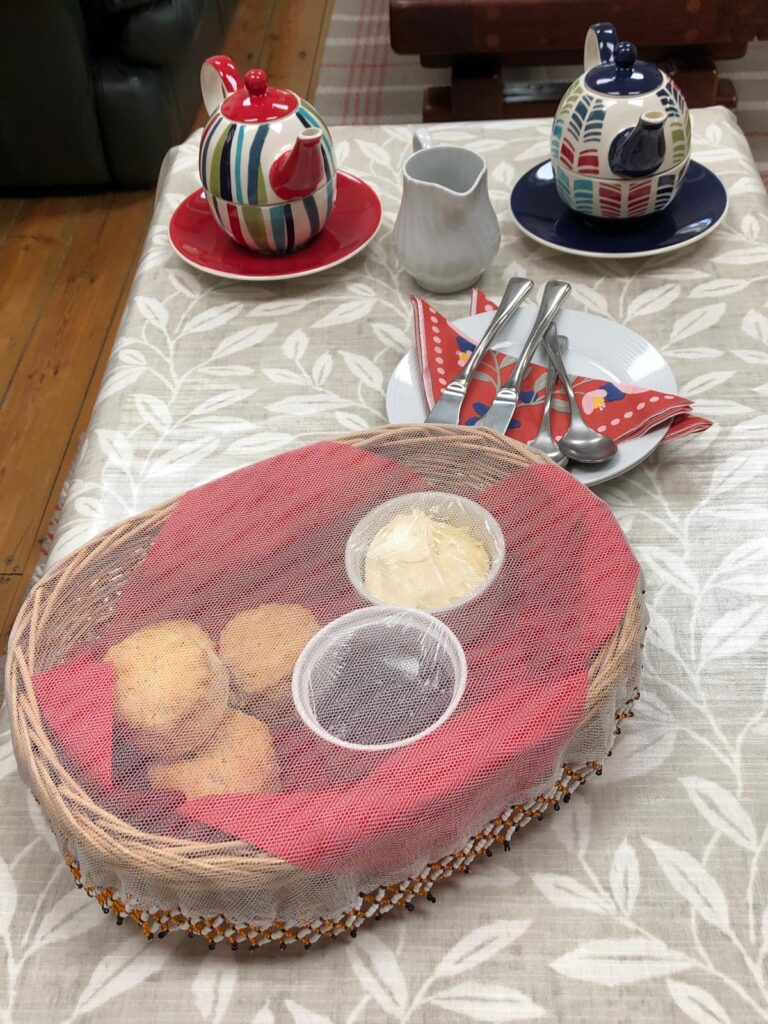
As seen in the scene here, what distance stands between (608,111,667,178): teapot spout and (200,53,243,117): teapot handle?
1.14 feet

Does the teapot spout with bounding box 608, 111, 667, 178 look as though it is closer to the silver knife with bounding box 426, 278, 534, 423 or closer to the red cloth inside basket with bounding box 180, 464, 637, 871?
the silver knife with bounding box 426, 278, 534, 423

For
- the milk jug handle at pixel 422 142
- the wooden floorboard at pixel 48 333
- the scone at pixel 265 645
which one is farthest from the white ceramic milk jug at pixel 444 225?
the wooden floorboard at pixel 48 333

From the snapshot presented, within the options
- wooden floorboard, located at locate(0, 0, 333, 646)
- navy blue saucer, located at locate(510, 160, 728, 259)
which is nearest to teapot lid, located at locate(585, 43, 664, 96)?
navy blue saucer, located at locate(510, 160, 728, 259)

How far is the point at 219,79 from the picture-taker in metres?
0.95

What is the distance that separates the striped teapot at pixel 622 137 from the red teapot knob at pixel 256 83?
0.85 ft

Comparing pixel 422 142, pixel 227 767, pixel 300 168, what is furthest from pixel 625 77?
pixel 227 767

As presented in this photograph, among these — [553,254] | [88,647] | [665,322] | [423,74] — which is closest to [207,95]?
[553,254]

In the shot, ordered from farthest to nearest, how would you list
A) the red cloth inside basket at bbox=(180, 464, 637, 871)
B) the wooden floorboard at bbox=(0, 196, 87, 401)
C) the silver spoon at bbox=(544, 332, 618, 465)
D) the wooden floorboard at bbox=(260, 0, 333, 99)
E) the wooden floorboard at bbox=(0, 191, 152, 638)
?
the wooden floorboard at bbox=(260, 0, 333, 99) < the wooden floorboard at bbox=(0, 196, 87, 401) < the wooden floorboard at bbox=(0, 191, 152, 638) < the silver spoon at bbox=(544, 332, 618, 465) < the red cloth inside basket at bbox=(180, 464, 637, 871)

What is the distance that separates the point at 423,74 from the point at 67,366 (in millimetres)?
1198

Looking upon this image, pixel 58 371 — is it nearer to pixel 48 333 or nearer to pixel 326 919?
pixel 48 333

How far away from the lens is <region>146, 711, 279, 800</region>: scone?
0.48 m

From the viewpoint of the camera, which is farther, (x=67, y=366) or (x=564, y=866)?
(x=67, y=366)

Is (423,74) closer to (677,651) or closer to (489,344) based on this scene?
(489,344)

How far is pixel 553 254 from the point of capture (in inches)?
37.2
